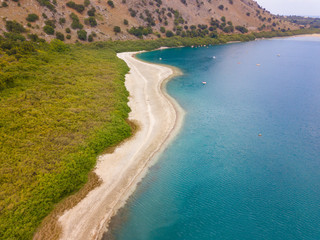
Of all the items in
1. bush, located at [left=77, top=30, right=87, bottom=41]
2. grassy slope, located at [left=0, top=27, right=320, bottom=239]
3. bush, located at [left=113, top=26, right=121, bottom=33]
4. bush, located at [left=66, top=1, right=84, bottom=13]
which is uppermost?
bush, located at [left=66, top=1, right=84, bottom=13]

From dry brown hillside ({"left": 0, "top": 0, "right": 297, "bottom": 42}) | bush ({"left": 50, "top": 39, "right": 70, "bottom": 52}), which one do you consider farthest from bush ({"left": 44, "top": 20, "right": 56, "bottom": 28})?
bush ({"left": 50, "top": 39, "right": 70, "bottom": 52})

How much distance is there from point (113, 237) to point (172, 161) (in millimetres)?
15671

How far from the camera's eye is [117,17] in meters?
140

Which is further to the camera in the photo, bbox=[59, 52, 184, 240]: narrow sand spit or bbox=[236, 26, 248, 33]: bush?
bbox=[236, 26, 248, 33]: bush

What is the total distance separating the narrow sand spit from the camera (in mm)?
23875

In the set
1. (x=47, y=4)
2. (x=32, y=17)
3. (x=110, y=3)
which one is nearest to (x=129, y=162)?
(x=32, y=17)

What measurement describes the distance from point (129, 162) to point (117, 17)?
449ft

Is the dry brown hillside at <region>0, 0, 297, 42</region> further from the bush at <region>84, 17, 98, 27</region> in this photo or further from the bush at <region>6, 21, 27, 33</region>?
the bush at <region>6, 21, 27, 33</region>

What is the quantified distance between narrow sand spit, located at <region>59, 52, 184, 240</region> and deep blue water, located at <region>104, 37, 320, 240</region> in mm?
1875

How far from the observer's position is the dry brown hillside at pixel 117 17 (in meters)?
105

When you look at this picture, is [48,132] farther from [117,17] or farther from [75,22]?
[117,17]

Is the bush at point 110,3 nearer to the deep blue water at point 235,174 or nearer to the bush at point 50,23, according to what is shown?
the bush at point 50,23

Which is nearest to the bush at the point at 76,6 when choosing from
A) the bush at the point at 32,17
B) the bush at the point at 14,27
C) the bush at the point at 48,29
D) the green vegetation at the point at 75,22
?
the green vegetation at the point at 75,22

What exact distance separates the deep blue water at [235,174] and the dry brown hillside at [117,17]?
8942cm
